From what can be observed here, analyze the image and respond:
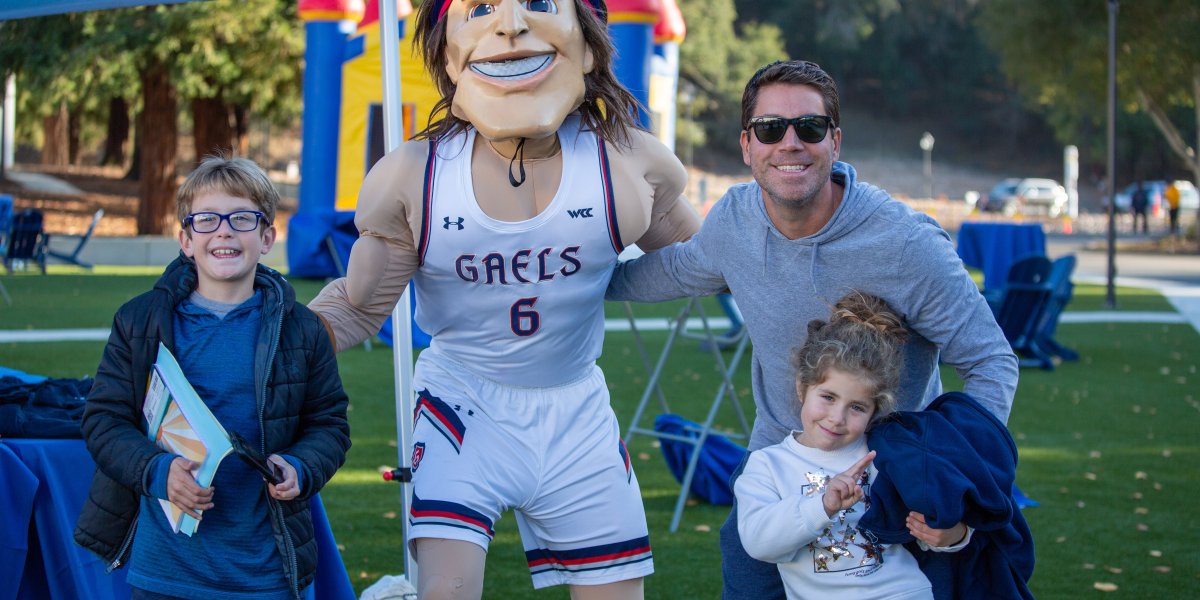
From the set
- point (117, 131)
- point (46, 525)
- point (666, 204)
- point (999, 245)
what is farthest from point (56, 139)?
point (666, 204)

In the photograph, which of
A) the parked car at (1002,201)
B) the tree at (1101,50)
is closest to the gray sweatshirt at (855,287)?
the tree at (1101,50)

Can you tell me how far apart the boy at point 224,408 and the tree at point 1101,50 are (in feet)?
83.2

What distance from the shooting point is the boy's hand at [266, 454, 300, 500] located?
9.41ft

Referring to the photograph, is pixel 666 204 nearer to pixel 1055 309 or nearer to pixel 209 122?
pixel 1055 309

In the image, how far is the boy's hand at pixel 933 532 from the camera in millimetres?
2668

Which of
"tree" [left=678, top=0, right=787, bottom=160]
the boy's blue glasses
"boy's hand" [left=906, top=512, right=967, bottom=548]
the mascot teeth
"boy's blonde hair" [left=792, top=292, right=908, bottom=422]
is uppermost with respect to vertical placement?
"tree" [left=678, top=0, right=787, bottom=160]

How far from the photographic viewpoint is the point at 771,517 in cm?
278

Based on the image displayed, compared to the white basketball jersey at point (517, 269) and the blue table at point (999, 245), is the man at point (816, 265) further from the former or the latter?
the blue table at point (999, 245)

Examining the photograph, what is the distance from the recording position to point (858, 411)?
2.84 metres

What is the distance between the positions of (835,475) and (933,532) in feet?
0.84

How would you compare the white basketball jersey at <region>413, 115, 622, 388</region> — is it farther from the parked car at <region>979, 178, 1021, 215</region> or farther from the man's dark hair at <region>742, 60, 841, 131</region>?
the parked car at <region>979, 178, 1021, 215</region>

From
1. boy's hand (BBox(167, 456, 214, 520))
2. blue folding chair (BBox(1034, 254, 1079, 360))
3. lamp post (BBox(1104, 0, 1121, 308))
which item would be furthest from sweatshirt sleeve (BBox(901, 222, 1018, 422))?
lamp post (BBox(1104, 0, 1121, 308))

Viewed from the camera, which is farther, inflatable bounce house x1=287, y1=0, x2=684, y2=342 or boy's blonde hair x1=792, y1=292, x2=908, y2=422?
inflatable bounce house x1=287, y1=0, x2=684, y2=342

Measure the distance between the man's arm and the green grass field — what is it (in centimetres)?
189
